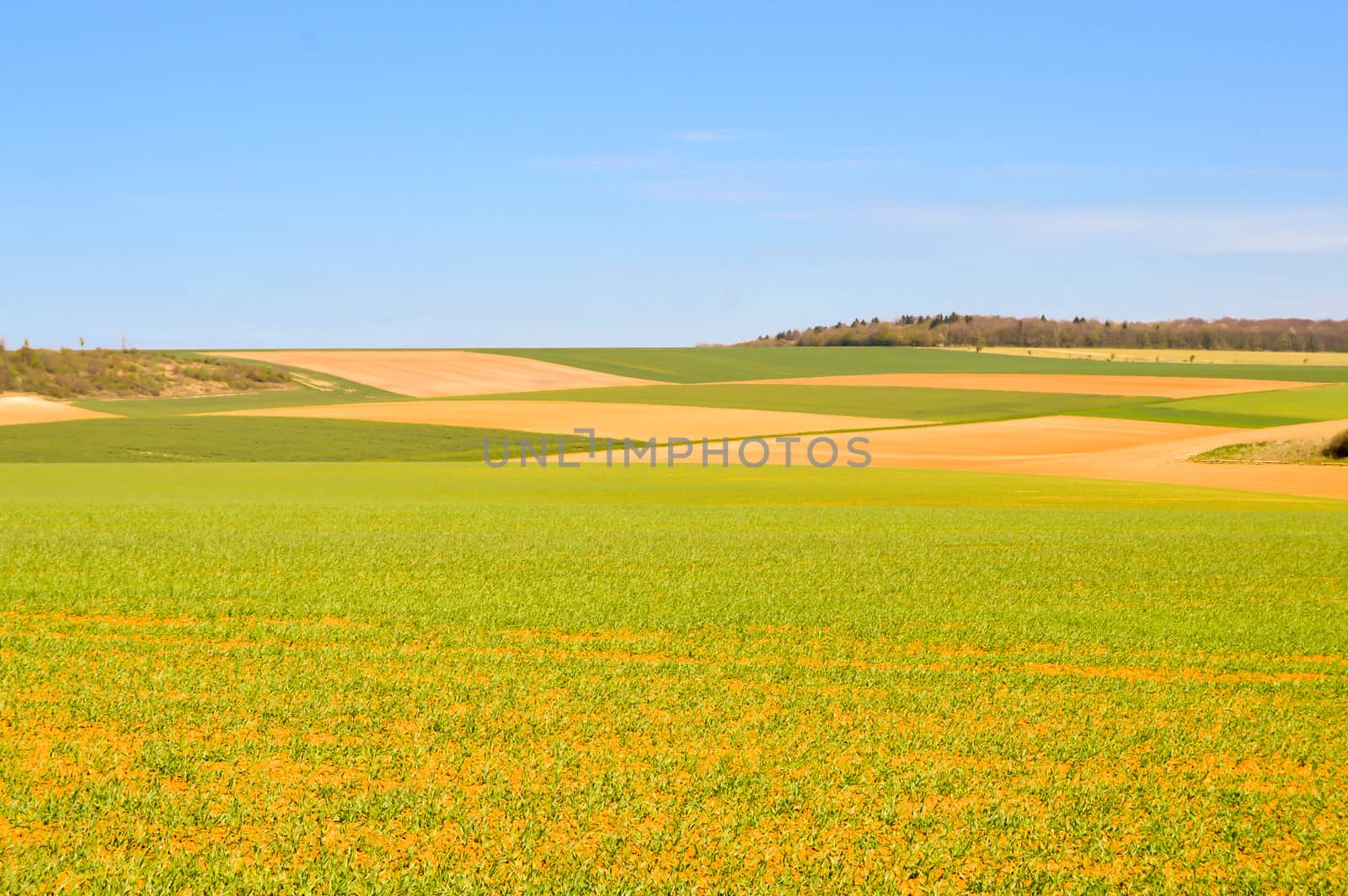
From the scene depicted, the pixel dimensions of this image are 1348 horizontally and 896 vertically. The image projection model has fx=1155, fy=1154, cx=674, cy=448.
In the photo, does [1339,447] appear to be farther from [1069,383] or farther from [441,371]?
[441,371]

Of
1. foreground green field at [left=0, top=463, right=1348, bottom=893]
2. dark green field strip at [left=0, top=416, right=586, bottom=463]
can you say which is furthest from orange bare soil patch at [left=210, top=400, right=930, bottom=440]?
foreground green field at [left=0, top=463, right=1348, bottom=893]

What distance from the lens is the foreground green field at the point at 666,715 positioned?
5.61 m

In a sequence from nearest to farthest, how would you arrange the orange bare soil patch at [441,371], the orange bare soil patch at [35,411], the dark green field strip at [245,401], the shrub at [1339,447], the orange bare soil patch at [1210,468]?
the orange bare soil patch at [1210,468]
the shrub at [1339,447]
the orange bare soil patch at [35,411]
the dark green field strip at [245,401]
the orange bare soil patch at [441,371]

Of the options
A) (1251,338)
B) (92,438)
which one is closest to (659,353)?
(92,438)

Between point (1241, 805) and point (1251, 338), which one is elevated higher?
point (1251, 338)

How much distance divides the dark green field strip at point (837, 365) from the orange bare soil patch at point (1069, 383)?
108 inches

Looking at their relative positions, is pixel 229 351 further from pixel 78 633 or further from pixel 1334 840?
pixel 1334 840

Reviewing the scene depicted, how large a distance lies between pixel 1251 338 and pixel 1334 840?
4346 inches

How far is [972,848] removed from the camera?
573cm

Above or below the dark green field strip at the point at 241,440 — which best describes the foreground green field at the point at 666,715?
below

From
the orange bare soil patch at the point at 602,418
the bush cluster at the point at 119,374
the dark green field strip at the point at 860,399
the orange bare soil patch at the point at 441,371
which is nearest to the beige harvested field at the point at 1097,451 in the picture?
the orange bare soil patch at the point at 602,418

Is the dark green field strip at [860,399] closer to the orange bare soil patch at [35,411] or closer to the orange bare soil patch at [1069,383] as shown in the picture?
the orange bare soil patch at [1069,383]

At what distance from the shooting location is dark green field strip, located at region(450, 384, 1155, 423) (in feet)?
175

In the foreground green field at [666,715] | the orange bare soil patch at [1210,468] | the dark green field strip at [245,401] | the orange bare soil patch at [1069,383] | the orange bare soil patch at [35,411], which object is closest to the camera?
the foreground green field at [666,715]
